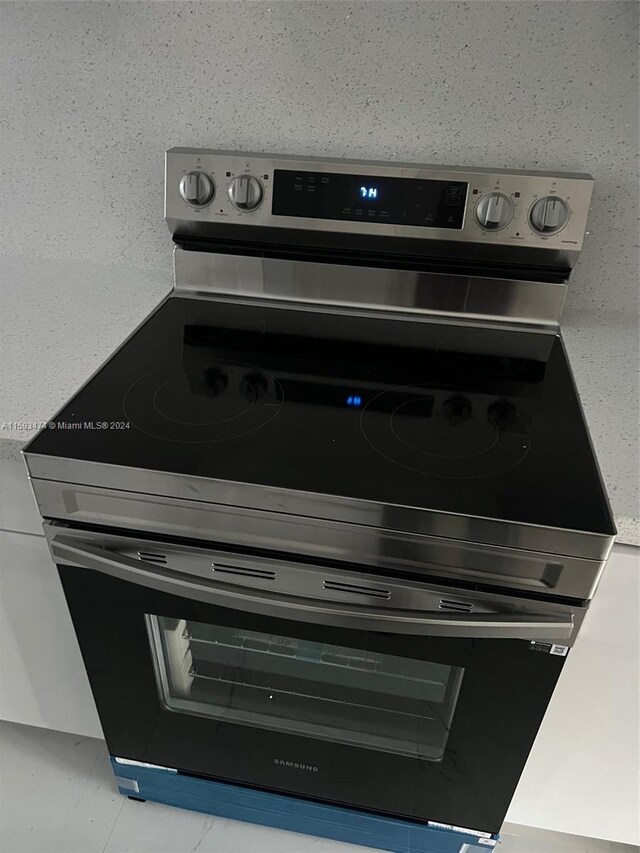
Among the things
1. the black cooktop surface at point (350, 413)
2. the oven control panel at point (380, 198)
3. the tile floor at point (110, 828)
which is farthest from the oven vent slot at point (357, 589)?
the tile floor at point (110, 828)

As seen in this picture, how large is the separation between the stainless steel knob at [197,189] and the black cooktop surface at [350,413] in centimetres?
17

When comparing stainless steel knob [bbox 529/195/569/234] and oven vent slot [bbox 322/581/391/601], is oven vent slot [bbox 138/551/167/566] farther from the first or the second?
stainless steel knob [bbox 529/195/569/234]

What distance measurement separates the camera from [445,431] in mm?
840

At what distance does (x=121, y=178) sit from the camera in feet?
3.85

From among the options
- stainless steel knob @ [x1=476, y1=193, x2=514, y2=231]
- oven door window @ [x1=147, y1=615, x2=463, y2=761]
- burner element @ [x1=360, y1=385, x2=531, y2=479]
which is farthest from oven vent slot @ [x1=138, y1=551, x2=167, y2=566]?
stainless steel knob @ [x1=476, y1=193, x2=514, y2=231]

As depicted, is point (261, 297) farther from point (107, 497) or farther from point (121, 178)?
point (107, 497)

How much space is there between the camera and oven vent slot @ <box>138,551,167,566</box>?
2.76 feet

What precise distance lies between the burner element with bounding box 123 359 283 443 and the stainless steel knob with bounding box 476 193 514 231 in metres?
0.41

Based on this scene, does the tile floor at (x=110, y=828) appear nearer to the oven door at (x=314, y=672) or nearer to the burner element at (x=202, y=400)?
the oven door at (x=314, y=672)

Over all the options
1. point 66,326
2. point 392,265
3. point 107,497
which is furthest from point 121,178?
point 107,497

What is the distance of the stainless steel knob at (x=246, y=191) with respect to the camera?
105 centimetres

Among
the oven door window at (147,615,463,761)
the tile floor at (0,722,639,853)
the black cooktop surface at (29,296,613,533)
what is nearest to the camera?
the black cooktop surface at (29,296,613,533)

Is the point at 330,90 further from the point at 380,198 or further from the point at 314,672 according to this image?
the point at 314,672

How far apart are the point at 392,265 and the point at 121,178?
51cm
